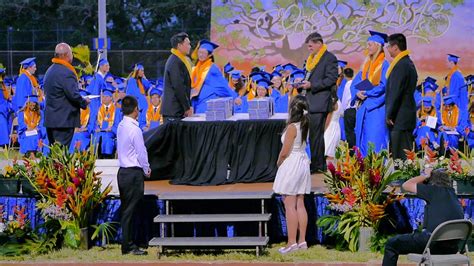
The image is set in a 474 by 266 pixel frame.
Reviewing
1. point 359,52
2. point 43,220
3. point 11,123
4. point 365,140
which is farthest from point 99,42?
point 43,220

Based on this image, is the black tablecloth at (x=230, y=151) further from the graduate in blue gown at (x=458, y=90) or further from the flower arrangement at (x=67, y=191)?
the graduate in blue gown at (x=458, y=90)

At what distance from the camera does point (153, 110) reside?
22578 mm

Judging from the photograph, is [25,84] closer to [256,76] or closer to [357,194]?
[256,76]

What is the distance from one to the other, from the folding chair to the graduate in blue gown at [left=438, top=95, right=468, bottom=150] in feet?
35.5

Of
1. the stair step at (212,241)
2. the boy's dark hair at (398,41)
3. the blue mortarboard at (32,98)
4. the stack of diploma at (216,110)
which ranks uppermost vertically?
the boy's dark hair at (398,41)

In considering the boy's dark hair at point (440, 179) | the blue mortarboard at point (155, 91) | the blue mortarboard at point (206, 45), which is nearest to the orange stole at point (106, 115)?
the blue mortarboard at point (155, 91)

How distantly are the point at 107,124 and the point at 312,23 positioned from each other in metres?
6.05

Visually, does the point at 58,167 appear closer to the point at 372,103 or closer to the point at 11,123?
the point at 372,103

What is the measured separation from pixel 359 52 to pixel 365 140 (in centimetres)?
977

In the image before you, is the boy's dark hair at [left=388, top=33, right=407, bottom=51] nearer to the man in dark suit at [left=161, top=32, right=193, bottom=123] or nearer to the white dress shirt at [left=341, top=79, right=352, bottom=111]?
the man in dark suit at [left=161, top=32, right=193, bottom=123]

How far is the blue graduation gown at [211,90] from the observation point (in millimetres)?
16672

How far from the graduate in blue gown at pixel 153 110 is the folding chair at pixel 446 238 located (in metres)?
12.5

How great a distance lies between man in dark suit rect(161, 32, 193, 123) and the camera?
15.3m

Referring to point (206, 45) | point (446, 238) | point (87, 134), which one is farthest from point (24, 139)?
point (446, 238)
